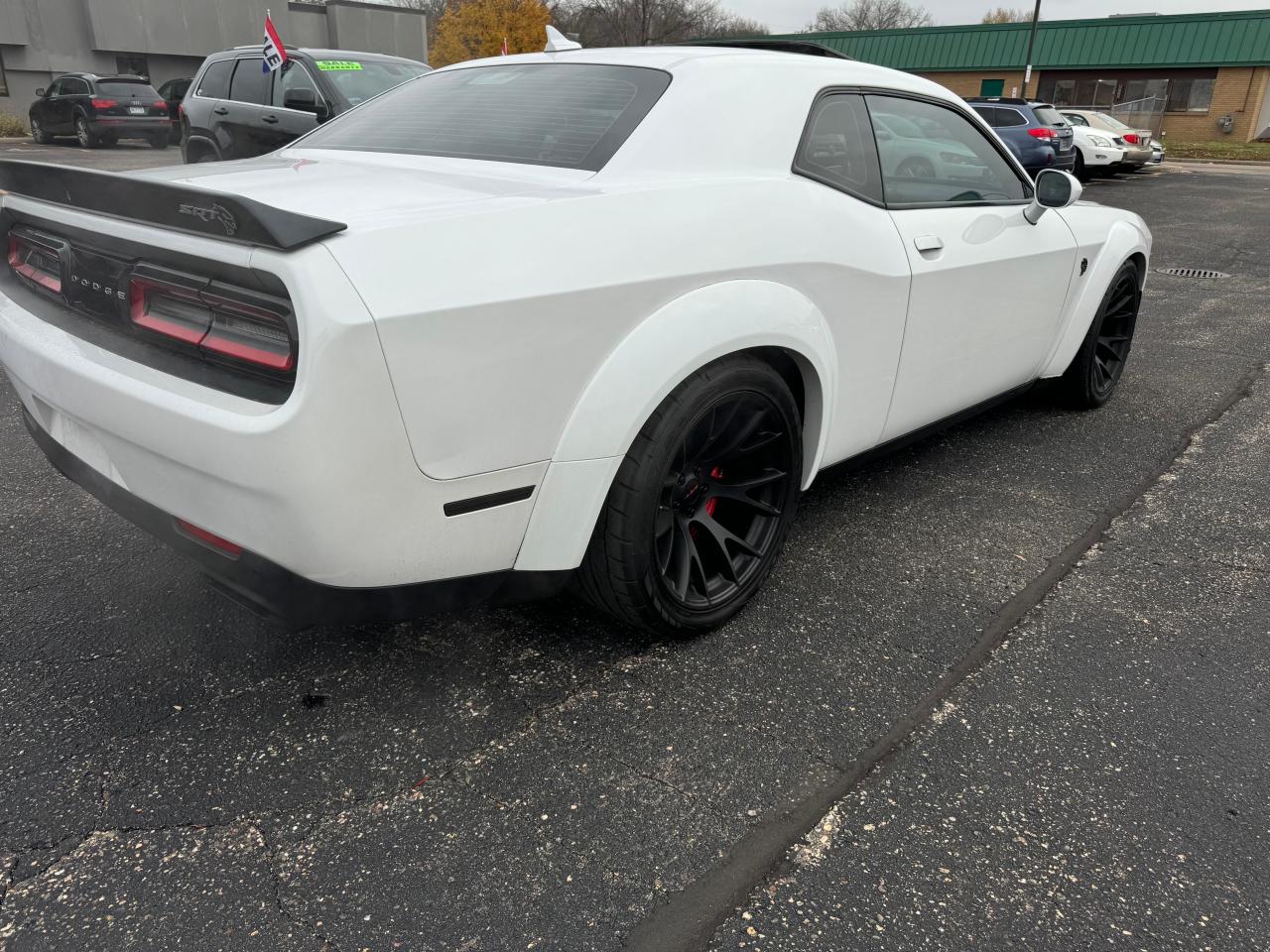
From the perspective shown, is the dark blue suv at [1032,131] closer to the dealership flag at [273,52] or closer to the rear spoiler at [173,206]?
the dealership flag at [273,52]

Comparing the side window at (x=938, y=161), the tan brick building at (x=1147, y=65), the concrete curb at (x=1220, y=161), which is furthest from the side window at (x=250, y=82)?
the tan brick building at (x=1147, y=65)

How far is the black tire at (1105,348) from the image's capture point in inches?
168

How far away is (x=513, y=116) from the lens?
267cm

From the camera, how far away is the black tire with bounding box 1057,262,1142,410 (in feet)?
14.0

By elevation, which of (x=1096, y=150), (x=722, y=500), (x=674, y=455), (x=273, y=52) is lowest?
(x=1096, y=150)

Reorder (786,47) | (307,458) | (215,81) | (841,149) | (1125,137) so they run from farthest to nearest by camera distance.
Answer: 1. (1125,137)
2. (215,81)
3. (786,47)
4. (841,149)
5. (307,458)

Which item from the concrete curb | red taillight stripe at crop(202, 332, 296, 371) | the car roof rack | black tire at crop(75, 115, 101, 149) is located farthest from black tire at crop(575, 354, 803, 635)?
the concrete curb

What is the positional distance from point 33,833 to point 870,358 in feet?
7.93

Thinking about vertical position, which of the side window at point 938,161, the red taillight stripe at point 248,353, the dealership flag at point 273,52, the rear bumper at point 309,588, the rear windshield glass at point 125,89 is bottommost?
the rear bumper at point 309,588

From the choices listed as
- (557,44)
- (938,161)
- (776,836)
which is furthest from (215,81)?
(776,836)

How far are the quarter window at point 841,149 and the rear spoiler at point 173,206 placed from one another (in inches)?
58.5

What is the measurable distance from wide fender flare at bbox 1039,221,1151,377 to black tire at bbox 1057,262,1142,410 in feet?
0.27

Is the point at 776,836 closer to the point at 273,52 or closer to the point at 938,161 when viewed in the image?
the point at 938,161

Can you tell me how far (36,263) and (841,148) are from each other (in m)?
2.30
